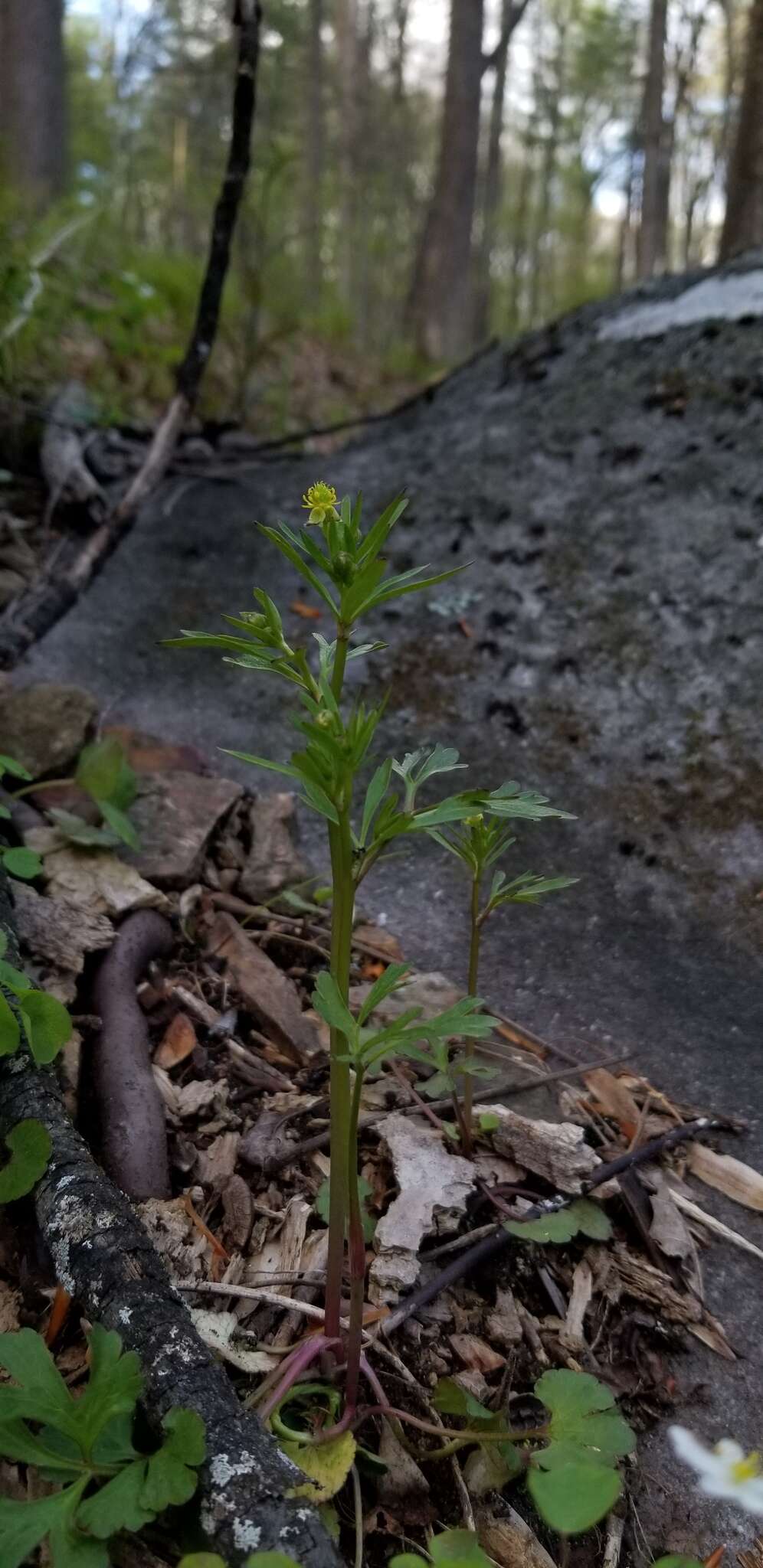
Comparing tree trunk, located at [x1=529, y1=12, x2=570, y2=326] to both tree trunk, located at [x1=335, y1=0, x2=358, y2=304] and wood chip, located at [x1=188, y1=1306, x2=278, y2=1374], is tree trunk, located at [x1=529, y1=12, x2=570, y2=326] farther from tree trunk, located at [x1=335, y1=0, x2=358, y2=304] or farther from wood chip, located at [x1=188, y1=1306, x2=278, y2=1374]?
wood chip, located at [x1=188, y1=1306, x2=278, y2=1374]

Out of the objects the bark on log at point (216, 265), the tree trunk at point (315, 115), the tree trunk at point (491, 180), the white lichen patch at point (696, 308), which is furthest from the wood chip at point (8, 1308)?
the tree trunk at point (315, 115)

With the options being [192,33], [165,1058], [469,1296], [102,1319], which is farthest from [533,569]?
[192,33]

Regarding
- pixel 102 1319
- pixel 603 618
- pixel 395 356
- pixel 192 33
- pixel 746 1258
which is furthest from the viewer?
pixel 192 33

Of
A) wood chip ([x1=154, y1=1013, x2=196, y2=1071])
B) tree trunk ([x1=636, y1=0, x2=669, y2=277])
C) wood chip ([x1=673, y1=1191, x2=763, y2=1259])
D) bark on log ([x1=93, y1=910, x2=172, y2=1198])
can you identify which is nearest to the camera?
bark on log ([x1=93, y1=910, x2=172, y2=1198])

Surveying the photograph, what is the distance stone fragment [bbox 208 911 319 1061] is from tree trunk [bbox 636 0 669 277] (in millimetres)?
13844

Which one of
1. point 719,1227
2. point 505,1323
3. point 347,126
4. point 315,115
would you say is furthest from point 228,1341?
point 347,126

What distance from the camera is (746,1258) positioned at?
58.2 inches

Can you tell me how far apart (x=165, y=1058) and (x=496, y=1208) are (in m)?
0.62

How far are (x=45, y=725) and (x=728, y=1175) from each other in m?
1.70

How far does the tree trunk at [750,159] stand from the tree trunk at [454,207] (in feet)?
12.3

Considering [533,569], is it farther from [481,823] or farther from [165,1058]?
[165,1058]

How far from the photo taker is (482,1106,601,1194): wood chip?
1433 mm

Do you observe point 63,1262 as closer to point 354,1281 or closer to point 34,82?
point 354,1281

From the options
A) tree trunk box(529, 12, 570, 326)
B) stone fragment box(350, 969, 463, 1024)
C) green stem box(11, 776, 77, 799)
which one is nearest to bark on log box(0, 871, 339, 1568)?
stone fragment box(350, 969, 463, 1024)
